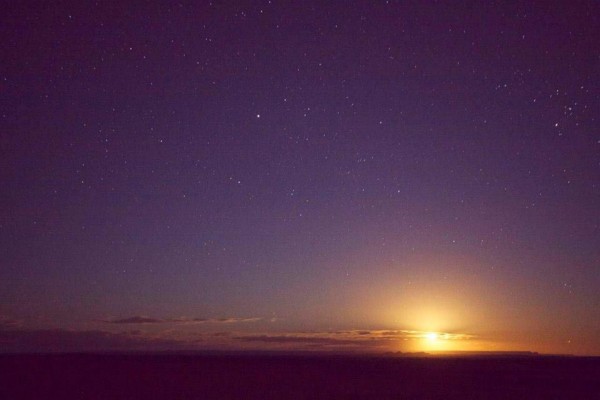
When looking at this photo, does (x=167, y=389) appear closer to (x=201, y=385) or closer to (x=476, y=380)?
(x=201, y=385)

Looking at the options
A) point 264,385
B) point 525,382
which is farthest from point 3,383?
point 525,382

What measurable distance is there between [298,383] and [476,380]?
10897mm

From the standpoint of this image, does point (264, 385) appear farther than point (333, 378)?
No

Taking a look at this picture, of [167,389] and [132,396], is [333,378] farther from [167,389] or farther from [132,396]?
[132,396]

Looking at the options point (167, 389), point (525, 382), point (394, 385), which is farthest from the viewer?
point (525, 382)

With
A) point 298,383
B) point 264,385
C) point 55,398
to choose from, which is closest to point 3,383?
point 55,398

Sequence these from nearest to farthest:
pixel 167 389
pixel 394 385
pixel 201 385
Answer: pixel 167 389 → pixel 201 385 → pixel 394 385

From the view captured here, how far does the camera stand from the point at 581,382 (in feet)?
106

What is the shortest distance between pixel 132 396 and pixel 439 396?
12.6 m

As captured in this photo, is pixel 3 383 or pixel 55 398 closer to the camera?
pixel 55 398

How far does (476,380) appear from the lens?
32562 millimetres

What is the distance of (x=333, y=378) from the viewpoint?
1282 inches

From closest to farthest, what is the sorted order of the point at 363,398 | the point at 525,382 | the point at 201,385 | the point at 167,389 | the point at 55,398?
the point at 55,398 → the point at 363,398 → the point at 167,389 → the point at 201,385 → the point at 525,382

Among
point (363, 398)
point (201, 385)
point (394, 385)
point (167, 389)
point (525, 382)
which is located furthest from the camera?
point (525, 382)
